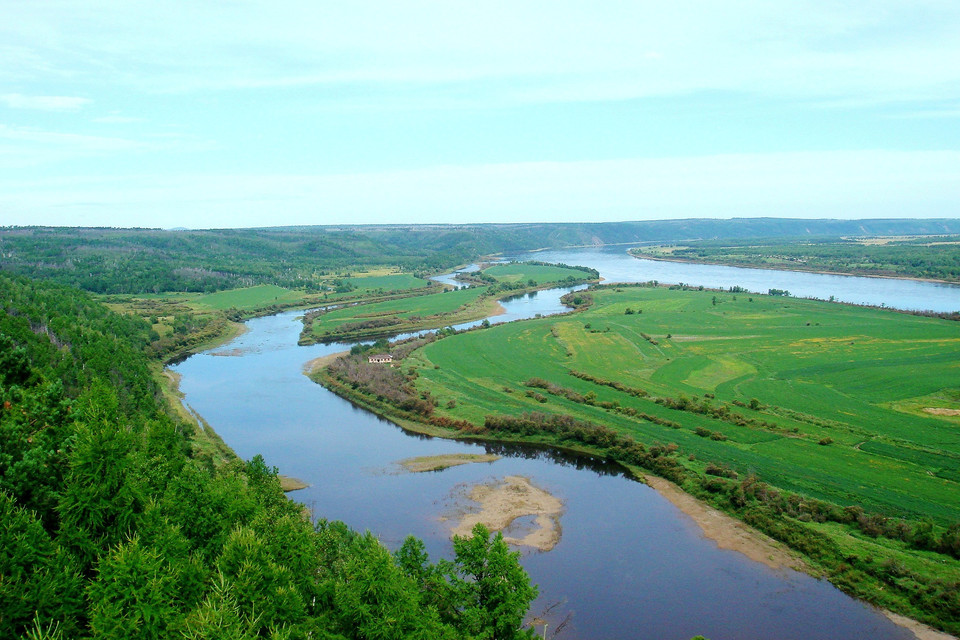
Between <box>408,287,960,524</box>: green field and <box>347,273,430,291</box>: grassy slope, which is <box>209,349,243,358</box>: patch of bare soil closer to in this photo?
<box>408,287,960,524</box>: green field

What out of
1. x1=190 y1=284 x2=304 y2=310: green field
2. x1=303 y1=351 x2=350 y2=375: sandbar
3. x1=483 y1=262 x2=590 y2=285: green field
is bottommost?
x1=303 y1=351 x2=350 y2=375: sandbar

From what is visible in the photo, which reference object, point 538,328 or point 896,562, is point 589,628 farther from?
point 538,328

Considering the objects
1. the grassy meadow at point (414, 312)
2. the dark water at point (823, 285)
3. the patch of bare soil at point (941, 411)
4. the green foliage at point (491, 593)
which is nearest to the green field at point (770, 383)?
the patch of bare soil at point (941, 411)

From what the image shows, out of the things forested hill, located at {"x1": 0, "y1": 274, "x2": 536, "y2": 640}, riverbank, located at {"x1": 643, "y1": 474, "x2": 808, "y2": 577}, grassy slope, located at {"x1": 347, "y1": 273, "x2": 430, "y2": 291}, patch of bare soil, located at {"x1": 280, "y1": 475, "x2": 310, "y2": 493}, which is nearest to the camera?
forested hill, located at {"x1": 0, "y1": 274, "x2": 536, "y2": 640}

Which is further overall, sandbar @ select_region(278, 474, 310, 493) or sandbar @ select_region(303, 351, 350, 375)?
sandbar @ select_region(303, 351, 350, 375)

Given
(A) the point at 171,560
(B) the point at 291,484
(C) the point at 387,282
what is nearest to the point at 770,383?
(B) the point at 291,484

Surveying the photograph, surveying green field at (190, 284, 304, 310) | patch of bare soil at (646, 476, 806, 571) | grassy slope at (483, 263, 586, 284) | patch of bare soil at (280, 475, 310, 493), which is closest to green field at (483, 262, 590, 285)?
grassy slope at (483, 263, 586, 284)

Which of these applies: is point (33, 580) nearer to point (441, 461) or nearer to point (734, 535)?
point (734, 535)

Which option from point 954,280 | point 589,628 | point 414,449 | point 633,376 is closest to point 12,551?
point 589,628
